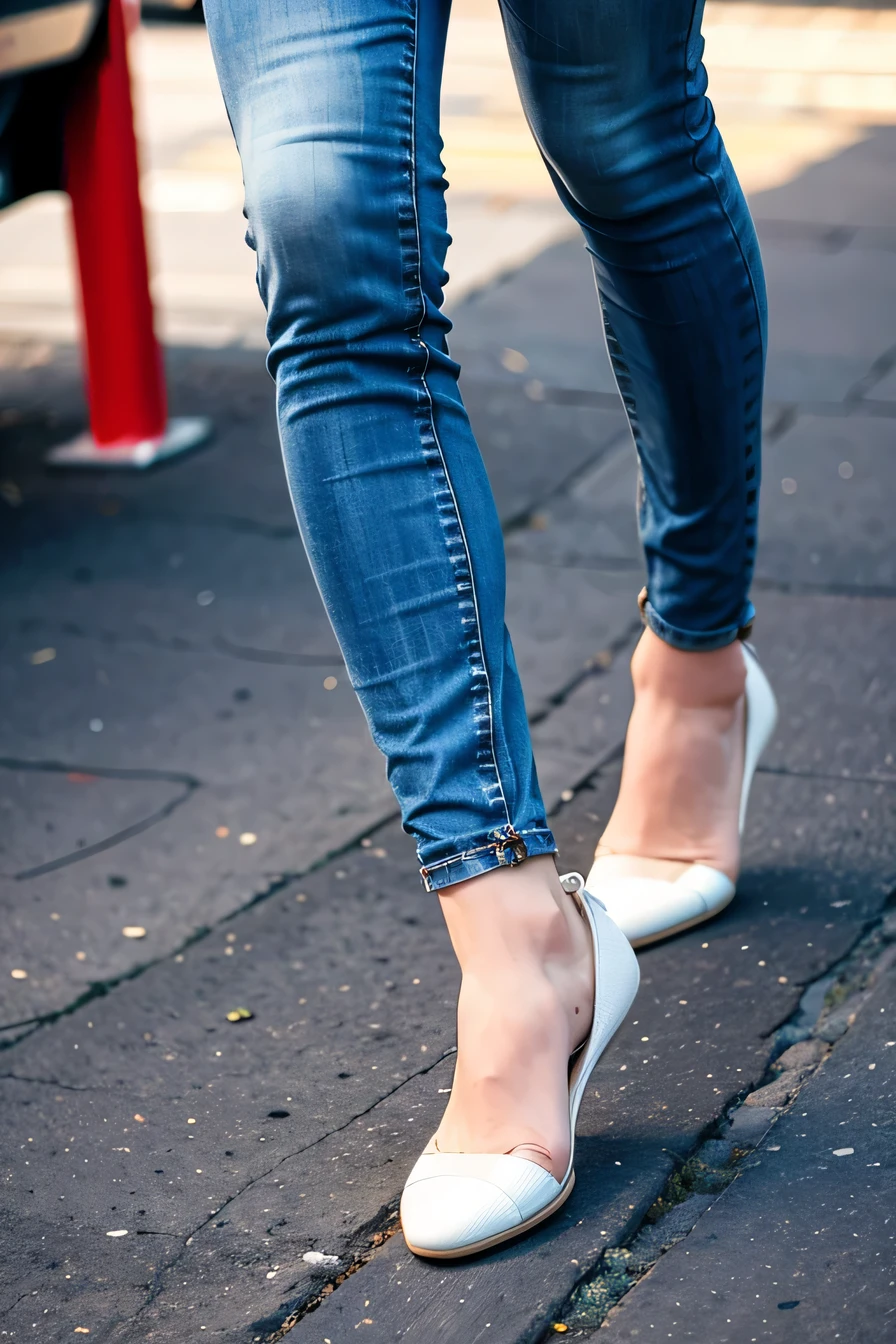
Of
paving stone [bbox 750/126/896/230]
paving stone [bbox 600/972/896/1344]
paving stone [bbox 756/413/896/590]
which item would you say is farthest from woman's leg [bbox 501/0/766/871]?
paving stone [bbox 750/126/896/230]

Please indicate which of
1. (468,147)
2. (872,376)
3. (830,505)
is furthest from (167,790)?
(468,147)

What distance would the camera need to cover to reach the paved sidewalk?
4.08 ft

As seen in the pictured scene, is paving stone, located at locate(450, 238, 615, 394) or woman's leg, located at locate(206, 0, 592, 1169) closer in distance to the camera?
woman's leg, located at locate(206, 0, 592, 1169)

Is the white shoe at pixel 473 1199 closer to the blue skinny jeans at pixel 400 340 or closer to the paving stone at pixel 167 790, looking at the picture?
the blue skinny jeans at pixel 400 340

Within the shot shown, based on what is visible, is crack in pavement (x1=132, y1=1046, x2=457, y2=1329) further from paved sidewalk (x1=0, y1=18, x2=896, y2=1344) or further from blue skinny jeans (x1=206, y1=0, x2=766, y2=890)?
blue skinny jeans (x1=206, y1=0, x2=766, y2=890)

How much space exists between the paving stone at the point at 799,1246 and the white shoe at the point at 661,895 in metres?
0.29

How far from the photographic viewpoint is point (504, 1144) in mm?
1255

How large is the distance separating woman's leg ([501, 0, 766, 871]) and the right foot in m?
0.46

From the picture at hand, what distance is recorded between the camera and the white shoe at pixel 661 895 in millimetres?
1676

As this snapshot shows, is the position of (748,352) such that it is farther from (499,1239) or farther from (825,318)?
(825,318)

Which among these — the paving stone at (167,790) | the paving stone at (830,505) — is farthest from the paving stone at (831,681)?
the paving stone at (167,790)

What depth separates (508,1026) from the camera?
126 centimetres

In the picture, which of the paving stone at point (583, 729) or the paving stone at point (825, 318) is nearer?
the paving stone at point (583, 729)

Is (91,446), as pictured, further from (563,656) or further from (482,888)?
(482,888)
